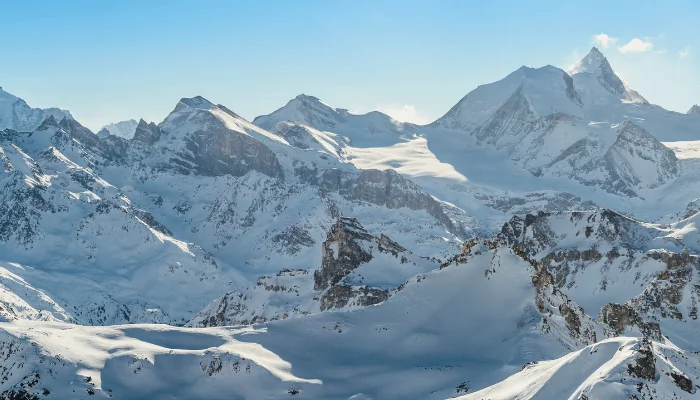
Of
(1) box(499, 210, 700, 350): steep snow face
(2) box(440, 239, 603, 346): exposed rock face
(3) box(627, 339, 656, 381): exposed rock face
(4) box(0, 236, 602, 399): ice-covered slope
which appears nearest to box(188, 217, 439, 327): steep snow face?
(1) box(499, 210, 700, 350): steep snow face

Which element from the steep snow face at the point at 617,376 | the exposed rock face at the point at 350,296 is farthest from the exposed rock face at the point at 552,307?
the exposed rock face at the point at 350,296

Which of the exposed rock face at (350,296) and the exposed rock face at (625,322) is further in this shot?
the exposed rock face at (350,296)

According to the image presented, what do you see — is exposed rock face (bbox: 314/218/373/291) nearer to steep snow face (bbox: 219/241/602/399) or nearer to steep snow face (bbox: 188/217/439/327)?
steep snow face (bbox: 188/217/439/327)

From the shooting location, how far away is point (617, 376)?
2880 centimetres

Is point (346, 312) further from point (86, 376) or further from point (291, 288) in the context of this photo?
point (291, 288)

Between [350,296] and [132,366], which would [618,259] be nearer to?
[350,296]

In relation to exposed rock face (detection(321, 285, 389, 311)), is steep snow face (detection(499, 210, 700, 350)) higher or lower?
higher

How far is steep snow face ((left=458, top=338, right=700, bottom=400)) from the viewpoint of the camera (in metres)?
28.2

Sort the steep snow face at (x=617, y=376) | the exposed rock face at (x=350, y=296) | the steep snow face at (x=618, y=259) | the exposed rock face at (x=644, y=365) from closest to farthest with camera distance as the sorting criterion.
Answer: the steep snow face at (x=617, y=376)
the exposed rock face at (x=644, y=365)
the steep snow face at (x=618, y=259)
the exposed rock face at (x=350, y=296)

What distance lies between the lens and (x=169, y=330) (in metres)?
54.2

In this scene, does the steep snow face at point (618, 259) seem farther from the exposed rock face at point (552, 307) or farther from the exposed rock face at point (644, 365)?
the exposed rock face at point (644, 365)

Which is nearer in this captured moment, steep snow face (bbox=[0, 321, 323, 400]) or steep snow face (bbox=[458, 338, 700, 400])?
steep snow face (bbox=[458, 338, 700, 400])

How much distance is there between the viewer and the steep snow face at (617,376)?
2819cm

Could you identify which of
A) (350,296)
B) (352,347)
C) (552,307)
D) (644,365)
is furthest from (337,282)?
(644,365)
